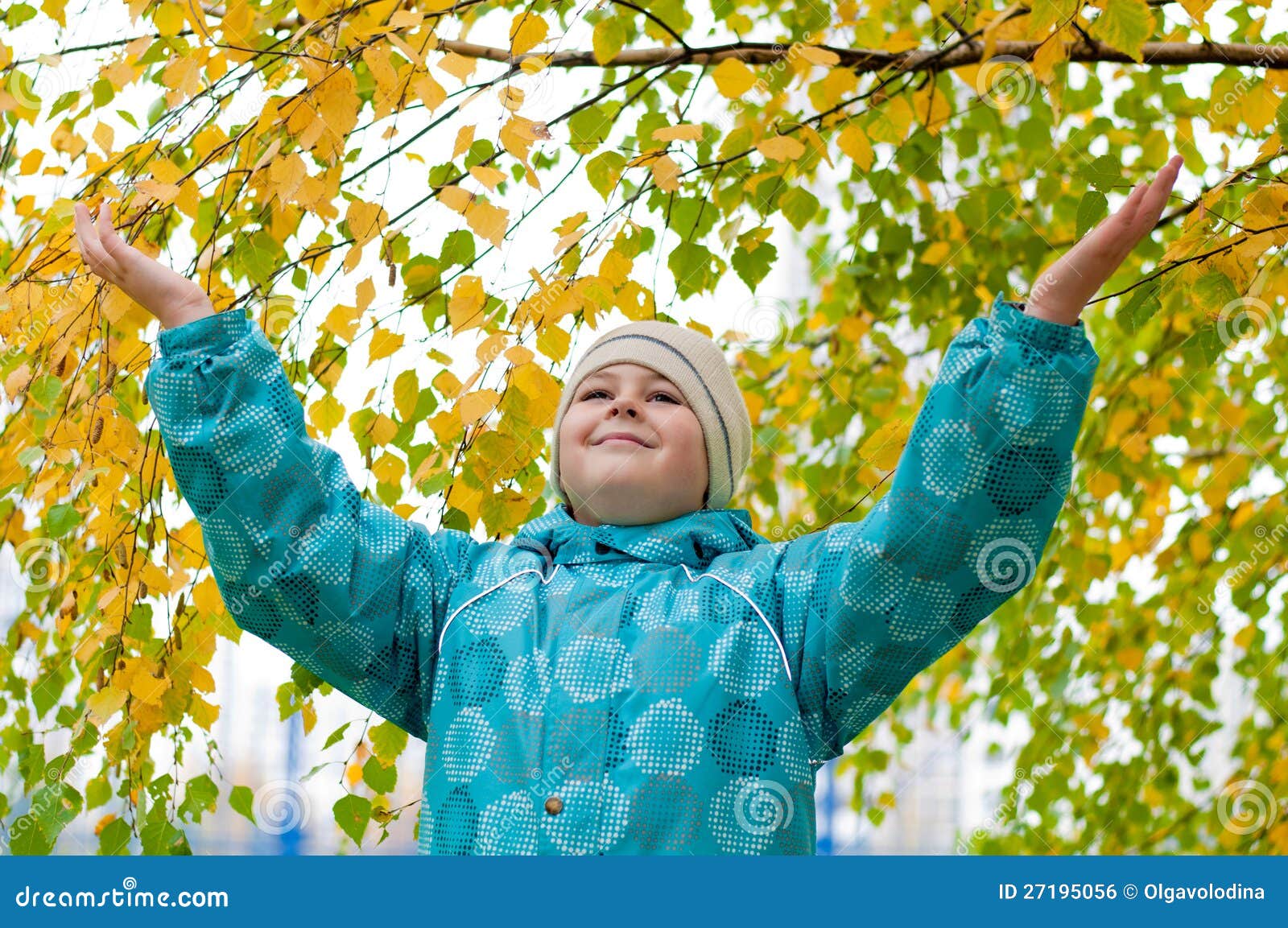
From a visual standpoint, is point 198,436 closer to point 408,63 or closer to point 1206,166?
point 408,63

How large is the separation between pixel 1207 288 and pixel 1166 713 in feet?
7.82

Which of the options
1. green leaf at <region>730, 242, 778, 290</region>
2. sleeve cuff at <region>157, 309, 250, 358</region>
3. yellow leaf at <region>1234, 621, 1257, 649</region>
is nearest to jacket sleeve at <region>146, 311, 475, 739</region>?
sleeve cuff at <region>157, 309, 250, 358</region>

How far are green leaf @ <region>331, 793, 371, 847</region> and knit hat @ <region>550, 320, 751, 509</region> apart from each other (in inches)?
25.5

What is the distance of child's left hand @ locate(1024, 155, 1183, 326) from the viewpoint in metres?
1.17

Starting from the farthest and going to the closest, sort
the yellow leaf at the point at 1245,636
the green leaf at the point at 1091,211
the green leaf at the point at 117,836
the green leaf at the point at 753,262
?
the yellow leaf at the point at 1245,636, the green leaf at the point at 753,262, the green leaf at the point at 117,836, the green leaf at the point at 1091,211

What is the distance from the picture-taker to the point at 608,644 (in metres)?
1.33

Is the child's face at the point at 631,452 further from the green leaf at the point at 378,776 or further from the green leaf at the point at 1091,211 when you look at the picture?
the green leaf at the point at 378,776

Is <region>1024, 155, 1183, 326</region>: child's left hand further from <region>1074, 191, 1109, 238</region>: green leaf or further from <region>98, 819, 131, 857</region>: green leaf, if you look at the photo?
<region>98, 819, 131, 857</region>: green leaf

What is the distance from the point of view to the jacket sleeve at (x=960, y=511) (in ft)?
3.86

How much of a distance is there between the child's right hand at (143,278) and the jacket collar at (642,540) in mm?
441

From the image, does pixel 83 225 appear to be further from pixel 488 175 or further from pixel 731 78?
pixel 731 78

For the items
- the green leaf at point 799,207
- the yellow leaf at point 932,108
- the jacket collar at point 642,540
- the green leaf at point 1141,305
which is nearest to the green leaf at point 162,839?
the jacket collar at point 642,540

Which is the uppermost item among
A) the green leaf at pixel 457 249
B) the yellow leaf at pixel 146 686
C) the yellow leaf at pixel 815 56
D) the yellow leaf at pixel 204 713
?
the yellow leaf at pixel 815 56

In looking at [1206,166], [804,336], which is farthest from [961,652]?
[1206,166]
